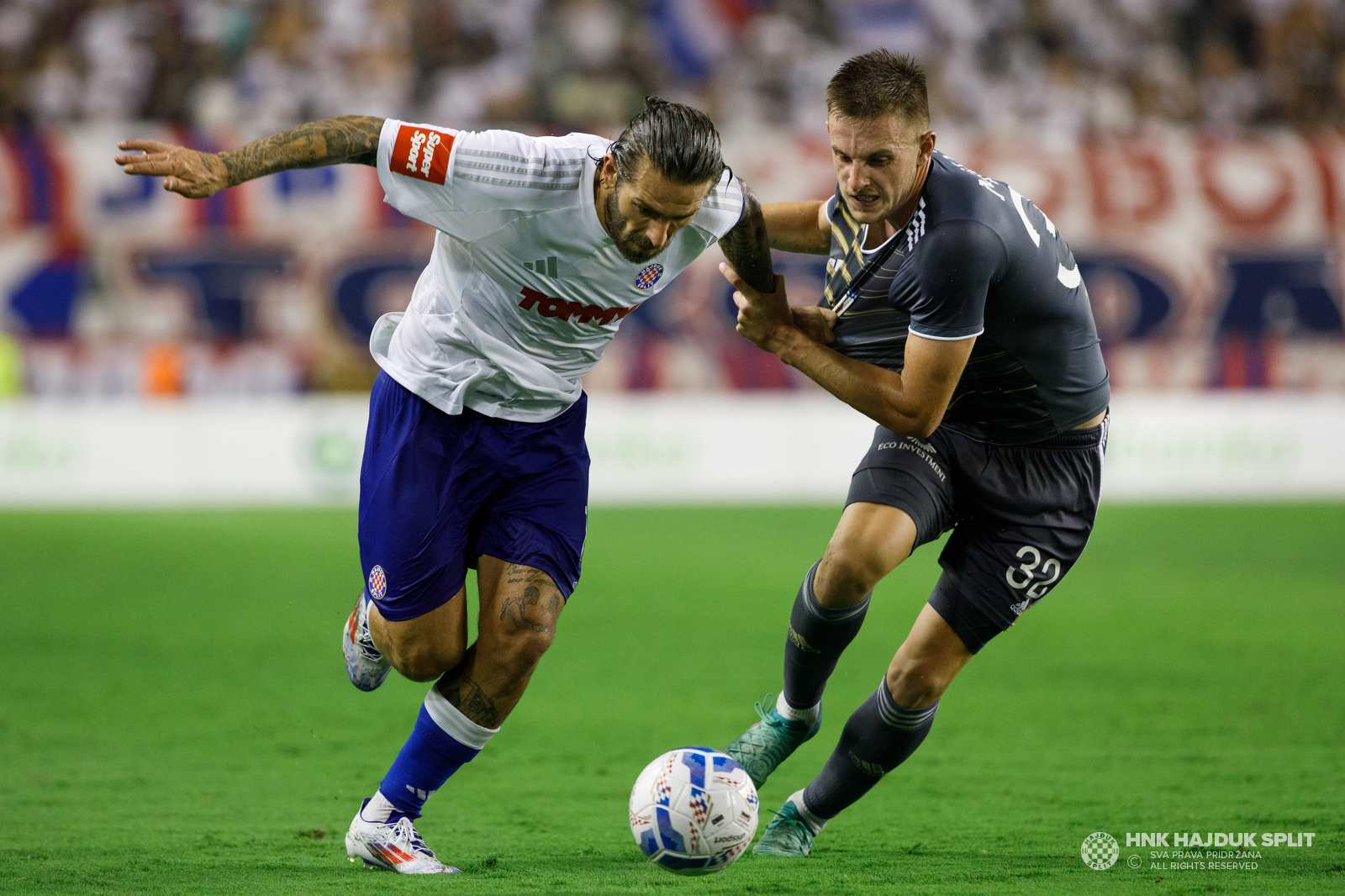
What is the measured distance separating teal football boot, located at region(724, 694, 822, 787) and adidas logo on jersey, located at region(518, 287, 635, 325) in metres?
1.44

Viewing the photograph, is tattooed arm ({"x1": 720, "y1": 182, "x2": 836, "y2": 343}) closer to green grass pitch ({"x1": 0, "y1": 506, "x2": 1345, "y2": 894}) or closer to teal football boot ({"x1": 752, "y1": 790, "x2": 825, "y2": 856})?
teal football boot ({"x1": 752, "y1": 790, "x2": 825, "y2": 856})

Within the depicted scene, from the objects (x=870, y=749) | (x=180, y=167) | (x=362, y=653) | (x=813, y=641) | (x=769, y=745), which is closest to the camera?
(x=180, y=167)

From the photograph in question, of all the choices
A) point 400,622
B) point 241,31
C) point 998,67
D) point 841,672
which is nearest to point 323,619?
point 841,672

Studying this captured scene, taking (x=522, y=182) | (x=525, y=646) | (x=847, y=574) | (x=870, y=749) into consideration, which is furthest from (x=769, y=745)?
Answer: (x=522, y=182)

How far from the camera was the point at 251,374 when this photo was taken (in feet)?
49.0

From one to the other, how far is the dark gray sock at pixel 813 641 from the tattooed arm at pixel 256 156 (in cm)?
195

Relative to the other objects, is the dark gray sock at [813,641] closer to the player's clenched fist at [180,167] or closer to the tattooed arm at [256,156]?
the tattooed arm at [256,156]

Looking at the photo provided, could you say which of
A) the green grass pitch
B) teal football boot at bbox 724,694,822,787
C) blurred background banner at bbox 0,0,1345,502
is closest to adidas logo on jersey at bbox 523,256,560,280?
teal football boot at bbox 724,694,822,787

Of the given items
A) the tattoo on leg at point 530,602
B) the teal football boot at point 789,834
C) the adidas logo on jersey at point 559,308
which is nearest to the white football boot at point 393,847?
the tattoo on leg at point 530,602

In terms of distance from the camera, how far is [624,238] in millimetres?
4121

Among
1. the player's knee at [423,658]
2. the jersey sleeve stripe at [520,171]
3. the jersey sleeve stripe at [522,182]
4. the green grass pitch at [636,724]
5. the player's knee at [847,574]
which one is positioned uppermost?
the jersey sleeve stripe at [520,171]

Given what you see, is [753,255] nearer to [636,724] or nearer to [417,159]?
[417,159]

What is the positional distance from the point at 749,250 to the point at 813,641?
4.25 ft

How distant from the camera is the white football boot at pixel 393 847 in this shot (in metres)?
4.14
